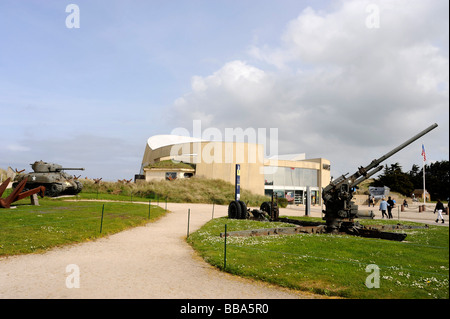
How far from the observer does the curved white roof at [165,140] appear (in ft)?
319

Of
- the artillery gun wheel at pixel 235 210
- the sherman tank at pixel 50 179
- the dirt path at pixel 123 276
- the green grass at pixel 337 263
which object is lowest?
the dirt path at pixel 123 276

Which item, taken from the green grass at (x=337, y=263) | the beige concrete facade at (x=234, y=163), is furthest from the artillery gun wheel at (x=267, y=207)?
the beige concrete facade at (x=234, y=163)

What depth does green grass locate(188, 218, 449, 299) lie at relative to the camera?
646cm

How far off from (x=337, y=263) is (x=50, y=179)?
28.8 meters

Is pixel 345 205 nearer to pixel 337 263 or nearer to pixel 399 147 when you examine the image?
pixel 399 147

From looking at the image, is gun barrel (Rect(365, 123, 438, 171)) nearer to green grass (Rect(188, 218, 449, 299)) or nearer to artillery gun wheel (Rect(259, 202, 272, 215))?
green grass (Rect(188, 218, 449, 299))

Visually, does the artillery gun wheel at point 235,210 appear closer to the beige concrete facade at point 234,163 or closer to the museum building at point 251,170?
the museum building at point 251,170

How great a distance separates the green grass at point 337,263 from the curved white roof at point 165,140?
85181mm

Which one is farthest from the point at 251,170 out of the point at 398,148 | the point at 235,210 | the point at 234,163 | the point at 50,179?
the point at 398,148

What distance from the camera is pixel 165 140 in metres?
102

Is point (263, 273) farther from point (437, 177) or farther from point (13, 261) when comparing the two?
point (437, 177)

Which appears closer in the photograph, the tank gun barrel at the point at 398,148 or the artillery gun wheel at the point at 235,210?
the tank gun barrel at the point at 398,148

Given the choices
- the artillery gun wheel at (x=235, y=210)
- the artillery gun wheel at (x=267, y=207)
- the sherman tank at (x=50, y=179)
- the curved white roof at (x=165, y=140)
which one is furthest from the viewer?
the curved white roof at (x=165, y=140)

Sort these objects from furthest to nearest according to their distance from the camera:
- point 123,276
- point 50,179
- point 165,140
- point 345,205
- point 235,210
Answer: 1. point 165,140
2. point 50,179
3. point 235,210
4. point 345,205
5. point 123,276
